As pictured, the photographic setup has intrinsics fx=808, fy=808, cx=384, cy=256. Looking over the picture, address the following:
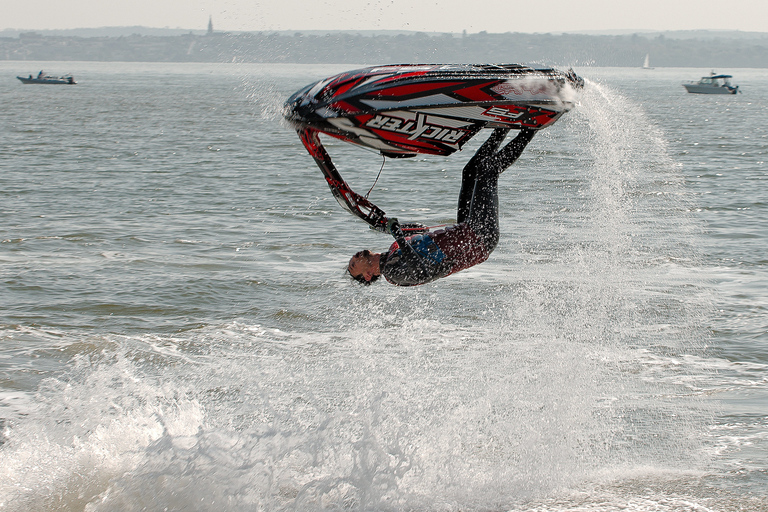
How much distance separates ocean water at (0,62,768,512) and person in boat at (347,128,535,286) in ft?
2.70

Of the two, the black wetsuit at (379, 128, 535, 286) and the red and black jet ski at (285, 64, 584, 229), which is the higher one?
the red and black jet ski at (285, 64, 584, 229)

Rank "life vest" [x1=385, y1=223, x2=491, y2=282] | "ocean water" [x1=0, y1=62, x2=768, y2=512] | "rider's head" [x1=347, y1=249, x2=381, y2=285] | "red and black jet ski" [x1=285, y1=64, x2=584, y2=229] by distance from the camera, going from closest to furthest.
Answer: "red and black jet ski" [x1=285, y1=64, x2=584, y2=229], "rider's head" [x1=347, y1=249, x2=381, y2=285], "life vest" [x1=385, y1=223, x2=491, y2=282], "ocean water" [x1=0, y1=62, x2=768, y2=512]

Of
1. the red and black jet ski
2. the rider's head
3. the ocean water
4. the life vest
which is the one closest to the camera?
the red and black jet ski

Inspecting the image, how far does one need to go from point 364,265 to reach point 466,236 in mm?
922

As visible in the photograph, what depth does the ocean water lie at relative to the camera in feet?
22.5

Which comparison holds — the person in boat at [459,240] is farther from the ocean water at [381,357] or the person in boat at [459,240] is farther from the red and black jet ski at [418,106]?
the ocean water at [381,357]

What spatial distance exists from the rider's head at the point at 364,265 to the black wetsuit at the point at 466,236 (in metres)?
0.05

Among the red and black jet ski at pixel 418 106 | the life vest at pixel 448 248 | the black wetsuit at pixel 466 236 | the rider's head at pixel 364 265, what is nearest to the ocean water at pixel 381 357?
the red and black jet ski at pixel 418 106

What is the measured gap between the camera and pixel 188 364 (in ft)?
32.0

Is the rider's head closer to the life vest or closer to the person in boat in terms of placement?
the person in boat

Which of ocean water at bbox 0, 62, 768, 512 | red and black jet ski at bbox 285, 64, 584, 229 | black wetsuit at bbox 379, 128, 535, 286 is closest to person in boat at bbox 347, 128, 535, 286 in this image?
black wetsuit at bbox 379, 128, 535, 286

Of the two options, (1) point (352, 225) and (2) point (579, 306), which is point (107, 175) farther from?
(2) point (579, 306)

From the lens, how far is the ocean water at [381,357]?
686cm

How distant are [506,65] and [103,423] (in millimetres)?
4984
